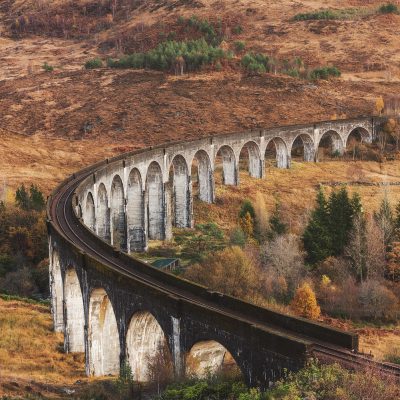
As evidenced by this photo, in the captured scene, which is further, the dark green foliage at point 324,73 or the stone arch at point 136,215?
the dark green foliage at point 324,73

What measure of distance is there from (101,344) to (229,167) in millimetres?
43780

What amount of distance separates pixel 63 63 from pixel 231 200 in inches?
3076

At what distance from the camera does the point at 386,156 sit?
3361 inches

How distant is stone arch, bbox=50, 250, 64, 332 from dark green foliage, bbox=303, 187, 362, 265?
19.4 m

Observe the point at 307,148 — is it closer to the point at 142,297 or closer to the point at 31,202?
the point at 31,202

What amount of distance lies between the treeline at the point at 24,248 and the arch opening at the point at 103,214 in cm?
503

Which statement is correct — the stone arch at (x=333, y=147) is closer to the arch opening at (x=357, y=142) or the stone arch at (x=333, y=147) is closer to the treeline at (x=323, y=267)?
the arch opening at (x=357, y=142)

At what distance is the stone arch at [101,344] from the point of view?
32.1 metres

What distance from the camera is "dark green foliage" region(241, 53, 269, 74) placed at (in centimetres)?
11156

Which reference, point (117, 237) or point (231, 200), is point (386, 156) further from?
point (117, 237)

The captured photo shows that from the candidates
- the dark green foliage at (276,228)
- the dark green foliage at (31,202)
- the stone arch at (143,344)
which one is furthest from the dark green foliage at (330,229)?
the dark green foliage at (31,202)

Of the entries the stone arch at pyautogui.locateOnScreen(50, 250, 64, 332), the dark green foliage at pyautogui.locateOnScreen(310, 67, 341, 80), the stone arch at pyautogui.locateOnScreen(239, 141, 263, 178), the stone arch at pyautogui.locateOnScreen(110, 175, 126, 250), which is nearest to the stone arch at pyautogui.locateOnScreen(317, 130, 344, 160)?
the stone arch at pyautogui.locateOnScreen(239, 141, 263, 178)

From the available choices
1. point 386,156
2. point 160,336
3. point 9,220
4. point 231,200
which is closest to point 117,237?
point 9,220

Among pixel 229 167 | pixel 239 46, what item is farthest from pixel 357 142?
pixel 239 46
